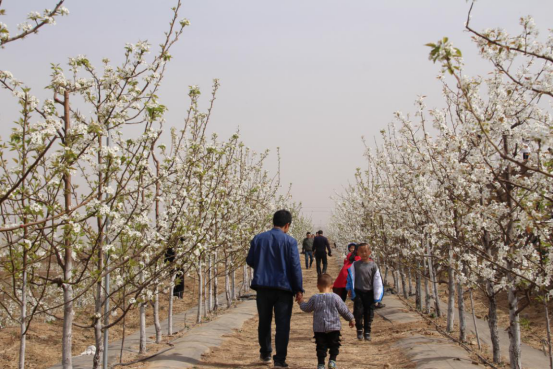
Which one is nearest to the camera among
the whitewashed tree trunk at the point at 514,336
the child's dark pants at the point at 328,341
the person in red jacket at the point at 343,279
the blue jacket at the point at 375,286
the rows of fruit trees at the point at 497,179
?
the rows of fruit trees at the point at 497,179

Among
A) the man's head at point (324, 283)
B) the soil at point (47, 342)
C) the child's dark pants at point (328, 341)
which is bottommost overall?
the soil at point (47, 342)

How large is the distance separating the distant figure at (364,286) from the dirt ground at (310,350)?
0.50 m

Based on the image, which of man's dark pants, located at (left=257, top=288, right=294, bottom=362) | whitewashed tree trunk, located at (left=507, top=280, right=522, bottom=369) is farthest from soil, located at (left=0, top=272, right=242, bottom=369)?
whitewashed tree trunk, located at (left=507, top=280, right=522, bottom=369)

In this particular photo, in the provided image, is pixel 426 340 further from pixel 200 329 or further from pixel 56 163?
pixel 56 163

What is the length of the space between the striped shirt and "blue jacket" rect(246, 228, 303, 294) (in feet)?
1.03

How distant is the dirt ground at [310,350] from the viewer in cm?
809

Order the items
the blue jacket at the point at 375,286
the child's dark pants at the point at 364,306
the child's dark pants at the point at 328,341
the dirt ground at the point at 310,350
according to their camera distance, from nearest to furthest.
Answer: the child's dark pants at the point at 328,341 → the dirt ground at the point at 310,350 → the blue jacket at the point at 375,286 → the child's dark pants at the point at 364,306

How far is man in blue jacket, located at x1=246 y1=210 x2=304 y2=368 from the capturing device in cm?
727

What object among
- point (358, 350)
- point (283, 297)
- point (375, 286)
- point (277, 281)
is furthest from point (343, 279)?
point (277, 281)

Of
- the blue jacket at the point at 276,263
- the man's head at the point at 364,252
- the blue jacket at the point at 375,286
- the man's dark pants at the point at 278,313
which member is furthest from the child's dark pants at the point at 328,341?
the man's head at the point at 364,252

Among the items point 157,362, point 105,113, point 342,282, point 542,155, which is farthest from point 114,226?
point 342,282

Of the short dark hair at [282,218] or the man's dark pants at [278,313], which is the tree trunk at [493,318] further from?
the short dark hair at [282,218]

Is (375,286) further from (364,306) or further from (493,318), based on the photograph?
(493,318)

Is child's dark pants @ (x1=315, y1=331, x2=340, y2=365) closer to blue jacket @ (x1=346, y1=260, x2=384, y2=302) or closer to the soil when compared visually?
blue jacket @ (x1=346, y1=260, x2=384, y2=302)
